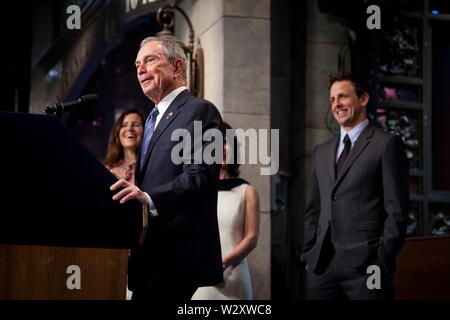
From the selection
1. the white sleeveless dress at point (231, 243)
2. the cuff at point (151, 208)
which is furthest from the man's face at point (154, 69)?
the white sleeveless dress at point (231, 243)

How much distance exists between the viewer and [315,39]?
747cm

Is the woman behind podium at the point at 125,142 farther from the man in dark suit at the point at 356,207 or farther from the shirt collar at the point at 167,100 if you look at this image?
the shirt collar at the point at 167,100

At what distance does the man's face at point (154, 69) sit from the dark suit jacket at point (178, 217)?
0.58ft

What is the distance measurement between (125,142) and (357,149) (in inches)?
74.8

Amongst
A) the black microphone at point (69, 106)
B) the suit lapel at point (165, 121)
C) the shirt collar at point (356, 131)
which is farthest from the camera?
the shirt collar at point (356, 131)

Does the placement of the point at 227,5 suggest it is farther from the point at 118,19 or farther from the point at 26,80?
the point at 26,80

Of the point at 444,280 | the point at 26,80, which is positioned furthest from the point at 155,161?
the point at 26,80

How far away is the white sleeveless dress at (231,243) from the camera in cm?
558

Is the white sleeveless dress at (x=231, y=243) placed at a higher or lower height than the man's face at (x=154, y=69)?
lower

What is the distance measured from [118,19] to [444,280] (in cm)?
583

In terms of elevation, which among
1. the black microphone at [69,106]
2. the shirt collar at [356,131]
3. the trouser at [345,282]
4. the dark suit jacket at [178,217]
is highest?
the shirt collar at [356,131]

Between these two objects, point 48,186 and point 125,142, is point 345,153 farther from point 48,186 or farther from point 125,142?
point 48,186

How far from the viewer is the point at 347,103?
4855mm

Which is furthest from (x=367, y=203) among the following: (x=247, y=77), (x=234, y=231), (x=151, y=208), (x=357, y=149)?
(x=247, y=77)
